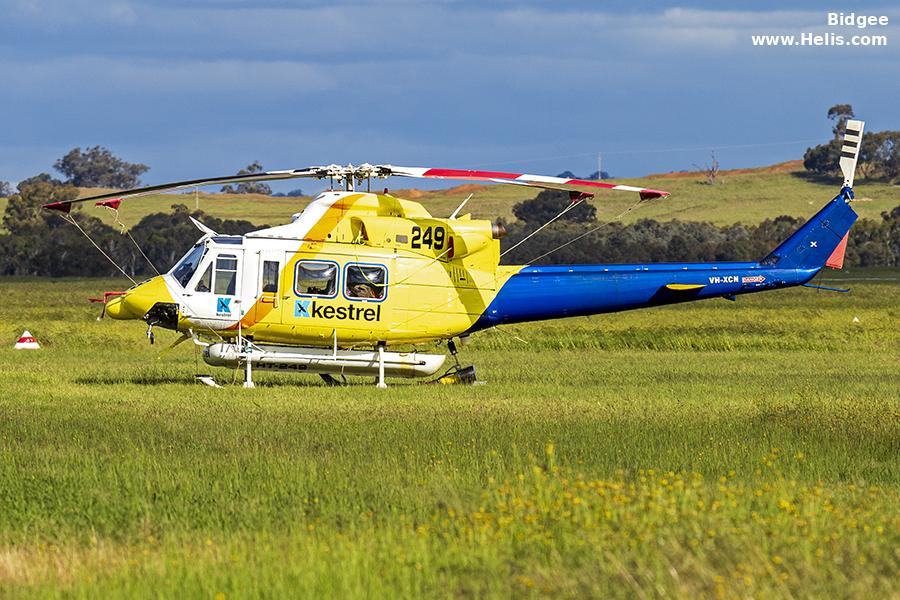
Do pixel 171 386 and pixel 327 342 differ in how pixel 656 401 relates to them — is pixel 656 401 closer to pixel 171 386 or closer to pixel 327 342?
pixel 327 342

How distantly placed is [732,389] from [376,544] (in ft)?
44.0

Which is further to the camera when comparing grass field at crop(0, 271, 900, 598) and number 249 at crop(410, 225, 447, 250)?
number 249 at crop(410, 225, 447, 250)

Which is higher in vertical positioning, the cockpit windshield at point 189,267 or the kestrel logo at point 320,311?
the cockpit windshield at point 189,267

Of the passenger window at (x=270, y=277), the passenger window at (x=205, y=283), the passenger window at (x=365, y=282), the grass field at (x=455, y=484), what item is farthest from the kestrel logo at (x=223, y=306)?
the passenger window at (x=365, y=282)

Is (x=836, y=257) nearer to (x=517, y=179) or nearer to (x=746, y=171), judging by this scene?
(x=517, y=179)

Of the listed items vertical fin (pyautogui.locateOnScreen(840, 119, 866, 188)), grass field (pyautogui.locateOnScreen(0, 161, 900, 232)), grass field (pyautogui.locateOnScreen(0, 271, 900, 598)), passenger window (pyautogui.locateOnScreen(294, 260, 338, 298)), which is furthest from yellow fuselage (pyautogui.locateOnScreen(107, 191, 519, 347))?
grass field (pyautogui.locateOnScreen(0, 161, 900, 232))

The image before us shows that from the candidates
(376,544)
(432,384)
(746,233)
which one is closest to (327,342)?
(432,384)

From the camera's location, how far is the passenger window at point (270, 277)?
22844mm

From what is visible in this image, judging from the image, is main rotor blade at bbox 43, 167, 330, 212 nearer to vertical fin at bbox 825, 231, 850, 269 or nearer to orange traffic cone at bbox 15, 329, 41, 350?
vertical fin at bbox 825, 231, 850, 269

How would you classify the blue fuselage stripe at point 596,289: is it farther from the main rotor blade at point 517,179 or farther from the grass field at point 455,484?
the main rotor blade at point 517,179

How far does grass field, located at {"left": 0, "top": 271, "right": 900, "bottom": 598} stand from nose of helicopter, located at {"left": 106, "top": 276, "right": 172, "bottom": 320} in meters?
1.16

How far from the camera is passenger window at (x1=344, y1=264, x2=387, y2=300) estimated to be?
22.9m

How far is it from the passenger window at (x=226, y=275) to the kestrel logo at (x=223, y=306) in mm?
106

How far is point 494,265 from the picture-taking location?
23.7 m
